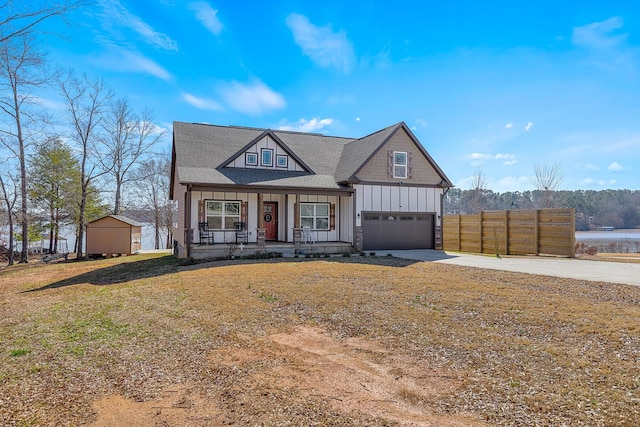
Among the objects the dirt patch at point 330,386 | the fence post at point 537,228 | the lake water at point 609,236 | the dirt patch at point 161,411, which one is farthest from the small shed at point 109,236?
the lake water at point 609,236

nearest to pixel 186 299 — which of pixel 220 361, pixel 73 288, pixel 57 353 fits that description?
pixel 57 353

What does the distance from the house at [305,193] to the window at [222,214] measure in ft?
0.15

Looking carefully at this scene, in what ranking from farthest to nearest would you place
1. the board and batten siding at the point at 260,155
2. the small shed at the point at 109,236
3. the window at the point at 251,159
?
1. the small shed at the point at 109,236
2. the window at the point at 251,159
3. the board and batten siding at the point at 260,155

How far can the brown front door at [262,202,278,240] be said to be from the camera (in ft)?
62.1

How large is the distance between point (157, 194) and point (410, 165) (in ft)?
85.1

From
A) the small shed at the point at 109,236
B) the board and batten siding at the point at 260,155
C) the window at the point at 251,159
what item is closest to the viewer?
the board and batten siding at the point at 260,155

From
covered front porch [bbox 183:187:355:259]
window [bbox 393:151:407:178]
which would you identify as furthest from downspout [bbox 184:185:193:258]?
window [bbox 393:151:407:178]

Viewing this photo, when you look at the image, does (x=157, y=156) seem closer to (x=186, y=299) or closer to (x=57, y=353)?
(x=186, y=299)

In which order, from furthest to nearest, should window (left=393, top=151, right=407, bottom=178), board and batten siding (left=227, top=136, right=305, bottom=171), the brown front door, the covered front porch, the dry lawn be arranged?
1. window (left=393, top=151, right=407, bottom=178)
2. the brown front door
3. board and batten siding (left=227, top=136, right=305, bottom=171)
4. the covered front porch
5. the dry lawn

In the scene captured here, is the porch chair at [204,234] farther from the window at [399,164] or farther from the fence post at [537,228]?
the fence post at [537,228]

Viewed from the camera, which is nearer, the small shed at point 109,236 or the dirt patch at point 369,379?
the dirt patch at point 369,379

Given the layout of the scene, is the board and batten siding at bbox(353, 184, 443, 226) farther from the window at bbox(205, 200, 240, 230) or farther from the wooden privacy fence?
the window at bbox(205, 200, 240, 230)

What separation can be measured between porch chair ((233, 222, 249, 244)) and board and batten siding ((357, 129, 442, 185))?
623 cm

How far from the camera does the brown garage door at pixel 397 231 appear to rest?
18797 millimetres
